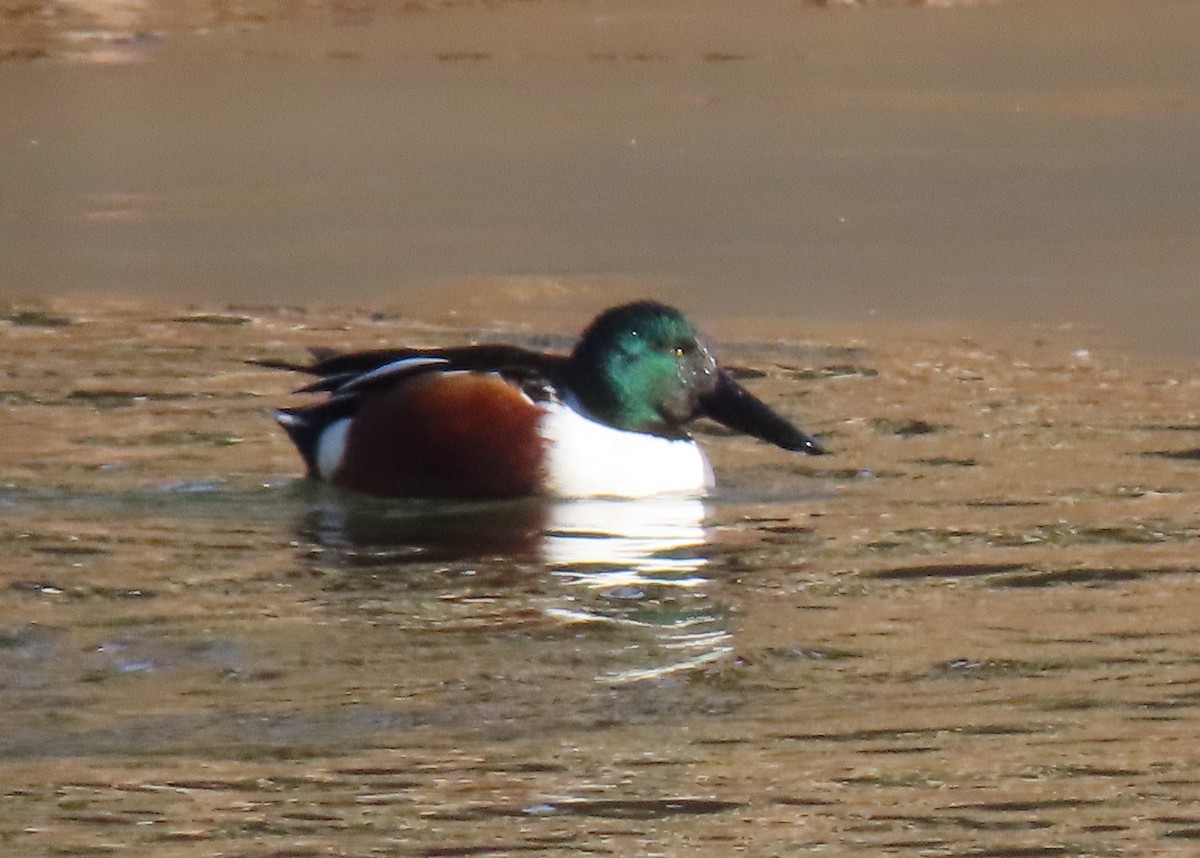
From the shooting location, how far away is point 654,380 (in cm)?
712

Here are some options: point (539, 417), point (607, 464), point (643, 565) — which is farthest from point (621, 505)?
point (643, 565)

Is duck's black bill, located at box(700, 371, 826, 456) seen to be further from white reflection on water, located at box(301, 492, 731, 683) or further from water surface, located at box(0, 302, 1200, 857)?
white reflection on water, located at box(301, 492, 731, 683)

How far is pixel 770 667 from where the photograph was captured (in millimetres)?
5023

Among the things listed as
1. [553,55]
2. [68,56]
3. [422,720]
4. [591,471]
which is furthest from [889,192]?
[422,720]

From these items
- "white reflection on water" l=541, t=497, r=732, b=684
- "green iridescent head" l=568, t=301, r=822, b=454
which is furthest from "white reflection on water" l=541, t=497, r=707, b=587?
"green iridescent head" l=568, t=301, r=822, b=454

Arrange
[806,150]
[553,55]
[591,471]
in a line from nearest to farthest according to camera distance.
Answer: [591,471] → [806,150] → [553,55]

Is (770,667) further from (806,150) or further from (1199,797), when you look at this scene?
(806,150)

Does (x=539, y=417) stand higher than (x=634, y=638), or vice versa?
(x=539, y=417)

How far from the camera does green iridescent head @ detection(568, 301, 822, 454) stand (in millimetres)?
7078

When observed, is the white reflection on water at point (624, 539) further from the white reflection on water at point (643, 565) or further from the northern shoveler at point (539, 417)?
the northern shoveler at point (539, 417)

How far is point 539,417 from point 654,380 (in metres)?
0.39

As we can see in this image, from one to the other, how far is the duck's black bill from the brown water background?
110 mm

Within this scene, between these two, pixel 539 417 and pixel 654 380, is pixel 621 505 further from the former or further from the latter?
pixel 654 380

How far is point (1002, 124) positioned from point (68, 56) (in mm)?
5465
